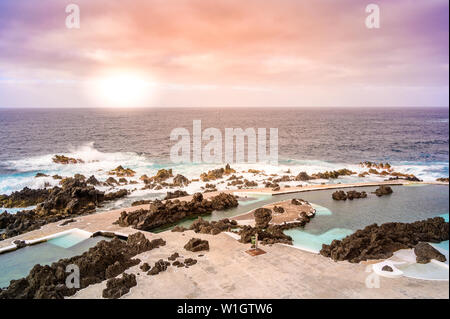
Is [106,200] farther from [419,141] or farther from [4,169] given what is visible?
[419,141]

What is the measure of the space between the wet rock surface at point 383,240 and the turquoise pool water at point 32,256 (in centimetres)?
1502

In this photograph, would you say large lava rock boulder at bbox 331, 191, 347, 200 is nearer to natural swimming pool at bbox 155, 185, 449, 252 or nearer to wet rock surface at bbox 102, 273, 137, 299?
natural swimming pool at bbox 155, 185, 449, 252

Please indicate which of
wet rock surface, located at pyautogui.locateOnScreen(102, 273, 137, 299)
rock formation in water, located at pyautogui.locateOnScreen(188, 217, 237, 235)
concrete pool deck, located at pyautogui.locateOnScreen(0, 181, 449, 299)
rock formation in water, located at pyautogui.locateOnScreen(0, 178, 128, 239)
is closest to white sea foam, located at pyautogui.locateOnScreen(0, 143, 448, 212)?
rock formation in water, located at pyautogui.locateOnScreen(0, 178, 128, 239)

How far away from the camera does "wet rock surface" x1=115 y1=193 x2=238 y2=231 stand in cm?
2203

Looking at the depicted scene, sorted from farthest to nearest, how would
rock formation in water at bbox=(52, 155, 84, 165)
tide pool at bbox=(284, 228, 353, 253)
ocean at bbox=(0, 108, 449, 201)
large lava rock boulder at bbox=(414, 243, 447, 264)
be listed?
rock formation in water at bbox=(52, 155, 84, 165) → ocean at bbox=(0, 108, 449, 201) → tide pool at bbox=(284, 228, 353, 253) → large lava rock boulder at bbox=(414, 243, 447, 264)

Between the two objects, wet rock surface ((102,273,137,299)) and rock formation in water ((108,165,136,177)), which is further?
rock formation in water ((108,165,136,177))

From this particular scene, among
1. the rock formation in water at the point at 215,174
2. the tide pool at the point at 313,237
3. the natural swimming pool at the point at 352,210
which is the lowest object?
the tide pool at the point at 313,237

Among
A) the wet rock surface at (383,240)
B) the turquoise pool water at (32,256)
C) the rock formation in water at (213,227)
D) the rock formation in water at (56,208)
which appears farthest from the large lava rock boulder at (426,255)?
the rock formation in water at (56,208)

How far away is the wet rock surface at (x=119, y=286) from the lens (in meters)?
12.3

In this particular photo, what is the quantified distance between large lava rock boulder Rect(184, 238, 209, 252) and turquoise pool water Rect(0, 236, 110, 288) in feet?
22.3

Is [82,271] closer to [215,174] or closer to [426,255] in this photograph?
[426,255]

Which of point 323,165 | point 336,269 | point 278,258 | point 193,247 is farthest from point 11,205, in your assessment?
point 323,165

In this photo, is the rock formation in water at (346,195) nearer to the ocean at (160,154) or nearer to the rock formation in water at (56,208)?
the ocean at (160,154)

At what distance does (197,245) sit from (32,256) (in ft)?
32.6
